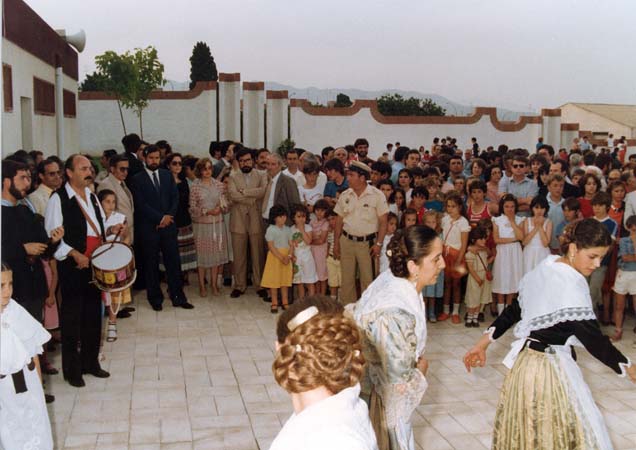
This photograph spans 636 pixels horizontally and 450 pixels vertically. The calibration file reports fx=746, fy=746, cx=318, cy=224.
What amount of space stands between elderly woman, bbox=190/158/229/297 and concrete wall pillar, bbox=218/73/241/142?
17.7 m

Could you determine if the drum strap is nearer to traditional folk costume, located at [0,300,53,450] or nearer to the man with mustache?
the man with mustache

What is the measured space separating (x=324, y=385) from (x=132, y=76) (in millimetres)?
25310

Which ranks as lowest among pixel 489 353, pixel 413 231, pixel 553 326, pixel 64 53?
pixel 489 353

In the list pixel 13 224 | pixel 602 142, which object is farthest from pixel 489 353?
pixel 602 142

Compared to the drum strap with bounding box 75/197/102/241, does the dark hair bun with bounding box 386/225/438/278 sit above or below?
above

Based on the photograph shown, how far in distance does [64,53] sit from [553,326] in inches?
602

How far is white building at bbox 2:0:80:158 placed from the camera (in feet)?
33.4

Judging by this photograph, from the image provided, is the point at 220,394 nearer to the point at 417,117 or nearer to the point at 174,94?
the point at 174,94

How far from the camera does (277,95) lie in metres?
26.3

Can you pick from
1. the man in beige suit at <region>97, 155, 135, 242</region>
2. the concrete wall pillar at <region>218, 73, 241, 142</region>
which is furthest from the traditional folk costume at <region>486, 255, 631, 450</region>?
the concrete wall pillar at <region>218, 73, 241, 142</region>

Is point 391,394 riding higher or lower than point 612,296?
higher

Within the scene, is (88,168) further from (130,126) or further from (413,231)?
(130,126)

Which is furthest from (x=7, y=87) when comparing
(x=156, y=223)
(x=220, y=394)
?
(x=220, y=394)

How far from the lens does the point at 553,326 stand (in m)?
3.73
